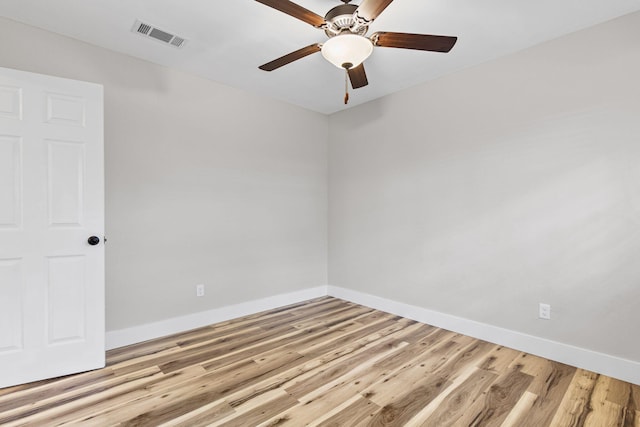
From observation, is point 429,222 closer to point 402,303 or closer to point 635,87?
point 402,303

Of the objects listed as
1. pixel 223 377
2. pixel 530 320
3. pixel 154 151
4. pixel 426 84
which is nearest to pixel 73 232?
pixel 154 151

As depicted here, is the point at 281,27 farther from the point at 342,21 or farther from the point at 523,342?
the point at 523,342

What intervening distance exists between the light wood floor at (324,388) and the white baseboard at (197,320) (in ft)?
0.36

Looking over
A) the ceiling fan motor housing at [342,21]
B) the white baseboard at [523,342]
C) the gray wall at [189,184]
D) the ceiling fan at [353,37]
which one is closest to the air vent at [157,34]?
the gray wall at [189,184]

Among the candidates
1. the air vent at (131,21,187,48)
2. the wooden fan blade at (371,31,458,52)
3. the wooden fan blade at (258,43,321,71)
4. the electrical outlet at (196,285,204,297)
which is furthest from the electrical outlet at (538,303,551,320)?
the air vent at (131,21,187,48)

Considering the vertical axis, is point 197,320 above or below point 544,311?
below

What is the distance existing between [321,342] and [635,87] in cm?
308

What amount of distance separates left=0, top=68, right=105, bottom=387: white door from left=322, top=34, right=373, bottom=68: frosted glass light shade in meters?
1.78

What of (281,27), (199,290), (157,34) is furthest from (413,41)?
(199,290)

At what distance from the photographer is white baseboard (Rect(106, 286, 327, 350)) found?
2748 millimetres

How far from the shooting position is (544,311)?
2.60 metres

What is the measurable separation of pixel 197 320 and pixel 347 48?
2819 millimetres

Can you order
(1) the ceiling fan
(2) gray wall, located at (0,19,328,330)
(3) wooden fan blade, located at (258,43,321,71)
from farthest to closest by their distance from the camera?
(2) gray wall, located at (0,19,328,330)
(3) wooden fan blade, located at (258,43,321,71)
(1) the ceiling fan

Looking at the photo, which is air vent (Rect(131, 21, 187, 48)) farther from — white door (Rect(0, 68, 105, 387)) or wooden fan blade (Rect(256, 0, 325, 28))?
wooden fan blade (Rect(256, 0, 325, 28))
